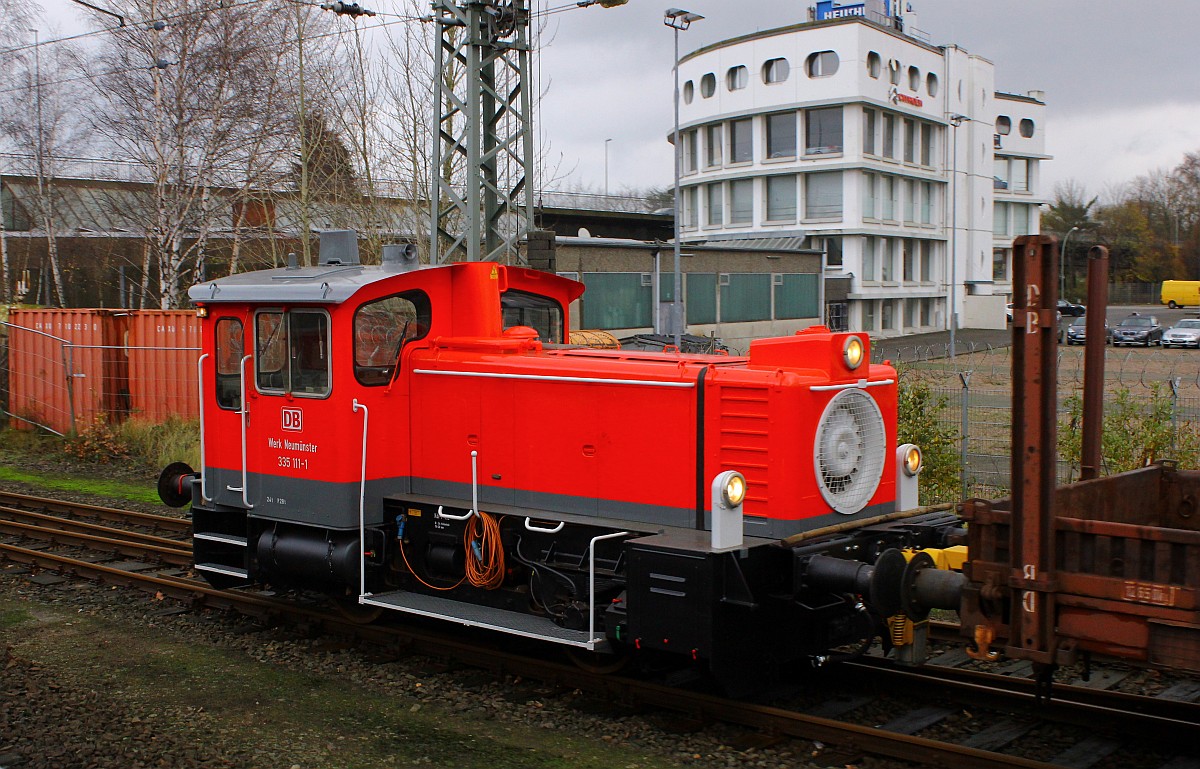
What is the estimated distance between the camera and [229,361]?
8375 millimetres

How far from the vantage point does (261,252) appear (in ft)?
89.7

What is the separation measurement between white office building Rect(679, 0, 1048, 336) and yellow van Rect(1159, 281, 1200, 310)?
43.5ft

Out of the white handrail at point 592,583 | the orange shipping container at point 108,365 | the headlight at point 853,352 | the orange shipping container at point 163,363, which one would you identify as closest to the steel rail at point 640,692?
the white handrail at point 592,583

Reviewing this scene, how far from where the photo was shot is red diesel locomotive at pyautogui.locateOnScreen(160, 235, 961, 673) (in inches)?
241

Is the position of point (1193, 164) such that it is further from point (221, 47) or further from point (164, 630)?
point (164, 630)

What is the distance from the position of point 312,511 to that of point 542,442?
1962 millimetres

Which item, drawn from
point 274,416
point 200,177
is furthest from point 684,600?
point 200,177

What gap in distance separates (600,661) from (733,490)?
1.84 m

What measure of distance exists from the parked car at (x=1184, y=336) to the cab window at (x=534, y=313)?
1446 inches

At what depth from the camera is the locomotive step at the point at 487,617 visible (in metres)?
6.54

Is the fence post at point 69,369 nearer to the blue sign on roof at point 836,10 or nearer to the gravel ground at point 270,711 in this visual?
the gravel ground at point 270,711

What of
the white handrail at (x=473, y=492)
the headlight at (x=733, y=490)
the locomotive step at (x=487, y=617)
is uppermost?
the headlight at (x=733, y=490)

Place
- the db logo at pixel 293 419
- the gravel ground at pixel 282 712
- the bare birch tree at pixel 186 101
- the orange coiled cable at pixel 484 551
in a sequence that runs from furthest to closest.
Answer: the bare birch tree at pixel 186 101 → the db logo at pixel 293 419 → the orange coiled cable at pixel 484 551 → the gravel ground at pixel 282 712

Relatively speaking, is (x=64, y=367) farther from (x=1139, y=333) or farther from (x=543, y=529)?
(x=1139, y=333)
